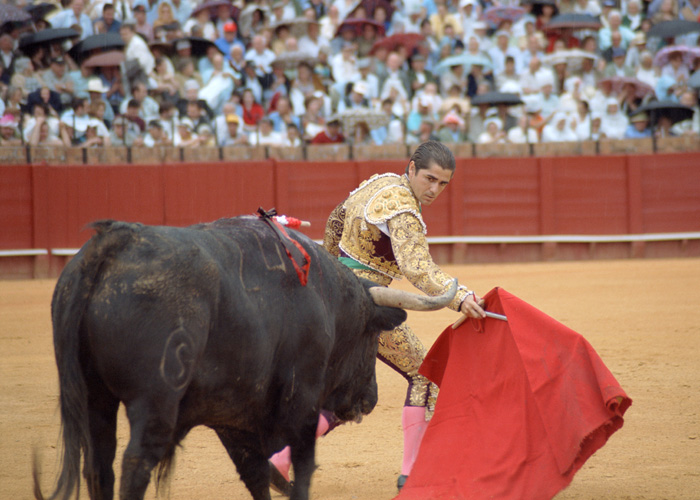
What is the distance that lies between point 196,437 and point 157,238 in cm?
223

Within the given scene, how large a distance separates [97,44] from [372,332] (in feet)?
23.5

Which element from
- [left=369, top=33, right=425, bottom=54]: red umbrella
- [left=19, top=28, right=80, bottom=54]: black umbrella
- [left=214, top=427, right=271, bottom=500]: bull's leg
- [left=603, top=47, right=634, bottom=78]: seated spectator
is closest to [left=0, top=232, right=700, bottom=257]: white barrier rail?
[left=603, top=47, right=634, bottom=78]: seated spectator

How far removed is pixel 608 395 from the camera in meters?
2.94

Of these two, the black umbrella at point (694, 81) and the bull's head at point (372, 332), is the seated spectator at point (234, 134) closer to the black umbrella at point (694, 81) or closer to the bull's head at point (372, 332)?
the black umbrella at point (694, 81)

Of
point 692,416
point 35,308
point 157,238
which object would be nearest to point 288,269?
point 157,238

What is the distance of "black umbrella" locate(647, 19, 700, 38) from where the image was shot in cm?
1128

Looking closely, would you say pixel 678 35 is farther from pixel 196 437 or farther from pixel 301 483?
pixel 301 483

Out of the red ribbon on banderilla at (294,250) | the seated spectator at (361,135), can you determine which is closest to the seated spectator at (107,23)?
→ the seated spectator at (361,135)

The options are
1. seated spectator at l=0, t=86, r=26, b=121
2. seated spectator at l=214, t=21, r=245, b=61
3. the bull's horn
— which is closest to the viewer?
the bull's horn

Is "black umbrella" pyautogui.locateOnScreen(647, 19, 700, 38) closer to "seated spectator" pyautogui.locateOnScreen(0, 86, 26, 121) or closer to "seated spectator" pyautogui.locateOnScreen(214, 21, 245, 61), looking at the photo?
"seated spectator" pyautogui.locateOnScreen(214, 21, 245, 61)

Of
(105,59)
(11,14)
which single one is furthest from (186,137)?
(11,14)

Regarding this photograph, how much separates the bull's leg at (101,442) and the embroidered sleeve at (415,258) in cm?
116

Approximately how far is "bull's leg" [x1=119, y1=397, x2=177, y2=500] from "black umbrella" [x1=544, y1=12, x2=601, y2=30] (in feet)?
34.0

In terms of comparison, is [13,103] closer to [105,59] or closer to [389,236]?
[105,59]
